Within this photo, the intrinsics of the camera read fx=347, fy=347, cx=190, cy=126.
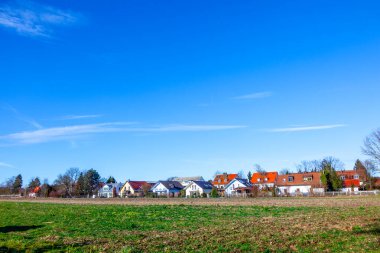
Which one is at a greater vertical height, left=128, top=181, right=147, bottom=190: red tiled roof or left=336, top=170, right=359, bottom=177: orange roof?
left=336, top=170, right=359, bottom=177: orange roof

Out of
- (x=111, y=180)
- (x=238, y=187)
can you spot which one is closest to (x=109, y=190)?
(x=111, y=180)

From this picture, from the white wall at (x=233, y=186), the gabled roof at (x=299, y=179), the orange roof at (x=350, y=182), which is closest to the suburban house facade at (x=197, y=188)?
the white wall at (x=233, y=186)

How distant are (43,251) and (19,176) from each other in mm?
167058

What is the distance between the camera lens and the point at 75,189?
130 meters

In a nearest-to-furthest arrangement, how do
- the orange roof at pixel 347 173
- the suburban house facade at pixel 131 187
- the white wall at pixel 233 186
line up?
the orange roof at pixel 347 173
the white wall at pixel 233 186
the suburban house facade at pixel 131 187

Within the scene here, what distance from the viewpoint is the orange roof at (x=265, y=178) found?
11650 cm

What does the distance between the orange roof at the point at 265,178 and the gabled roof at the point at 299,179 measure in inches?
203

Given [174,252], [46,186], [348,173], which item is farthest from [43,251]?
[46,186]

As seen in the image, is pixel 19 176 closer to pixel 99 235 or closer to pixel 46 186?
pixel 46 186

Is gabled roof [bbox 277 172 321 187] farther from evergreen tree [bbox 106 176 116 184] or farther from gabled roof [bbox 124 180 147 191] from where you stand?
evergreen tree [bbox 106 176 116 184]

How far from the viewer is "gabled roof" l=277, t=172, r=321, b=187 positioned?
10299cm

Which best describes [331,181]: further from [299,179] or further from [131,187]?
[131,187]

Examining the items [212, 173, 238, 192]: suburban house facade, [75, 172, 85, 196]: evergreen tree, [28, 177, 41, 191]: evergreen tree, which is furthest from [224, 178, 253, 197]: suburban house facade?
[28, 177, 41, 191]: evergreen tree

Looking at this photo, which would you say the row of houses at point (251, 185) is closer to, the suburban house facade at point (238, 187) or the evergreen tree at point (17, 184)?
the suburban house facade at point (238, 187)
